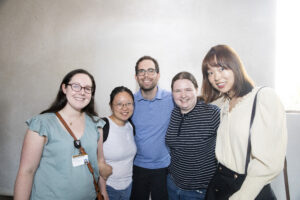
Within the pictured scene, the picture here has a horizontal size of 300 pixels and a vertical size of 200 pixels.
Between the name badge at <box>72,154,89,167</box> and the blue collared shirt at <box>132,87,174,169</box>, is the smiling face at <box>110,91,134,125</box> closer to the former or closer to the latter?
the blue collared shirt at <box>132,87,174,169</box>

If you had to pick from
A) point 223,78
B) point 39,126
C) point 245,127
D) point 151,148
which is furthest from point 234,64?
point 39,126

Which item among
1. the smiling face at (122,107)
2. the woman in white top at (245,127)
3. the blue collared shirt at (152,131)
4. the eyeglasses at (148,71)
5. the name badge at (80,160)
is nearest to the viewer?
the woman in white top at (245,127)

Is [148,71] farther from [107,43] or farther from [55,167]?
[55,167]

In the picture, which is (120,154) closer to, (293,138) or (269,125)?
(269,125)

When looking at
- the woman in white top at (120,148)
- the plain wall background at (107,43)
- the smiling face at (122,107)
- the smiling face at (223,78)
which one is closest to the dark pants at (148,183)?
the woman in white top at (120,148)

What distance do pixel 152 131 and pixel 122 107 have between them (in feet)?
1.40

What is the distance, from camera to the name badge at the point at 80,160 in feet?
4.26

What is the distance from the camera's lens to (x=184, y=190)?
5.15ft

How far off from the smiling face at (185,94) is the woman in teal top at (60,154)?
0.77 m

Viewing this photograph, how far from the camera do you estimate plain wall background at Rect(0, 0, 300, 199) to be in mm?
2516

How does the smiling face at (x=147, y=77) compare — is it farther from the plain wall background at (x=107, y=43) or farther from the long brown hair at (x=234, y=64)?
the long brown hair at (x=234, y=64)

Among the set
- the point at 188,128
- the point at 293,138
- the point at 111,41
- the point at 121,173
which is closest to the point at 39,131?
the point at 121,173

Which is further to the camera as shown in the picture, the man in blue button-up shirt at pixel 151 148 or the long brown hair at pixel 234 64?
the man in blue button-up shirt at pixel 151 148

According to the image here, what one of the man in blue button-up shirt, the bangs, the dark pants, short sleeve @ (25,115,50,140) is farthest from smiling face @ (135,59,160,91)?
short sleeve @ (25,115,50,140)
